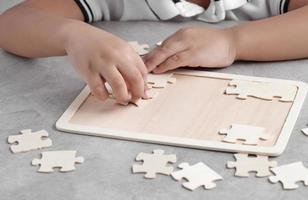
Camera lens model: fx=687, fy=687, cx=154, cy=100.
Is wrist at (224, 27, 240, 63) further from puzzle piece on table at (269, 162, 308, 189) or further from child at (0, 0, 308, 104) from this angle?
puzzle piece on table at (269, 162, 308, 189)

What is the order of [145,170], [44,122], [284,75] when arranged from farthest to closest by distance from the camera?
[284,75]
[44,122]
[145,170]

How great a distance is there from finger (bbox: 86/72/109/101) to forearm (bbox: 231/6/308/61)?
0.85ft

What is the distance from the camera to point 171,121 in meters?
1.01

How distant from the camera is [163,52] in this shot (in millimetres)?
1118

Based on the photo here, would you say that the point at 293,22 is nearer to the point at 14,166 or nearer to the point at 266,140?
the point at 266,140

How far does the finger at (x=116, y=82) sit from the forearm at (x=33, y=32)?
0.16 metres

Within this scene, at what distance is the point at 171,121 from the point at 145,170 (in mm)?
122

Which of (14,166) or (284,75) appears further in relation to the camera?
(284,75)

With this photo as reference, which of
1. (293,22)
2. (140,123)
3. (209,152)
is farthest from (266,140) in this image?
(293,22)

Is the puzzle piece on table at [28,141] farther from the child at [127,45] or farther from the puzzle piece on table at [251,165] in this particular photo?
the puzzle piece on table at [251,165]

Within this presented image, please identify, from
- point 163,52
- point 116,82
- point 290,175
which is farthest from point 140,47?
point 290,175

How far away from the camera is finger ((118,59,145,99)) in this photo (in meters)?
1.02

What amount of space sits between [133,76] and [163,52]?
114 millimetres

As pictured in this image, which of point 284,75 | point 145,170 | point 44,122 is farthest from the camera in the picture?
point 284,75
